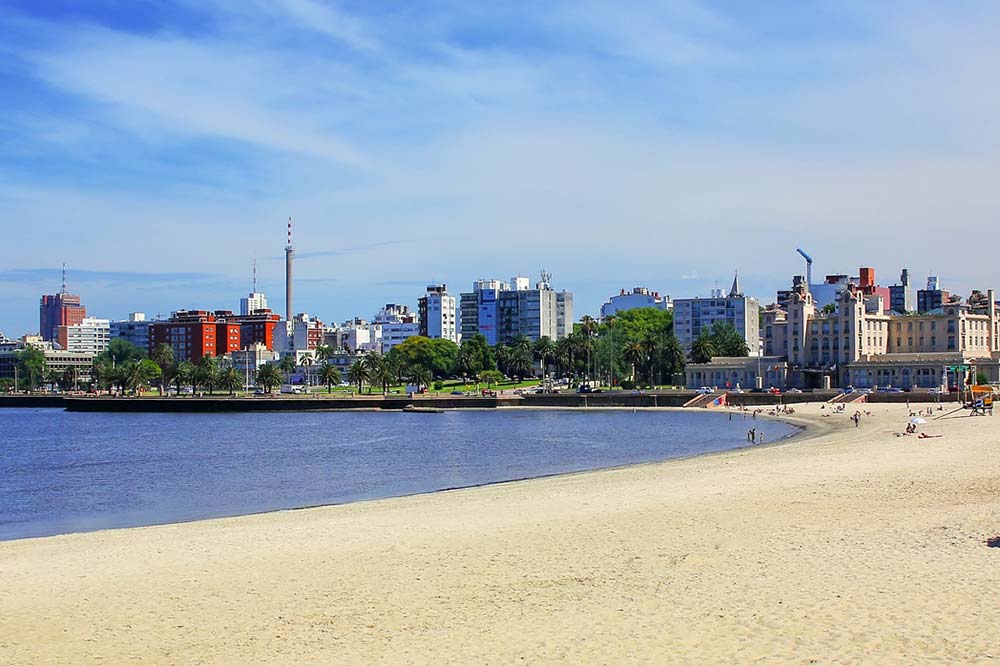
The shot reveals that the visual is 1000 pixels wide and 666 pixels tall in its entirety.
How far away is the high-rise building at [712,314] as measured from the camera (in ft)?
632

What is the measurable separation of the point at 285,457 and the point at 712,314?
5612 inches

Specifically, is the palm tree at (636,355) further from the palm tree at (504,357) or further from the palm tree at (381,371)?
the palm tree at (381,371)

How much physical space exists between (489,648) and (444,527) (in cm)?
1124

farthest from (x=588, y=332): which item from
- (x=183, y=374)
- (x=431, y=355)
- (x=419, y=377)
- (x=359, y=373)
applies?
(x=183, y=374)

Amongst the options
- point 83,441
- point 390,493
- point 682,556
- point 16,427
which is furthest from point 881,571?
point 16,427

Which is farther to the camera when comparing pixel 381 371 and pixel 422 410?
pixel 381 371

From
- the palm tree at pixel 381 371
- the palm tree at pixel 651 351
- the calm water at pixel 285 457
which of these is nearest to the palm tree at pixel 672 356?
the palm tree at pixel 651 351

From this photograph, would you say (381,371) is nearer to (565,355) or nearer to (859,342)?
(565,355)

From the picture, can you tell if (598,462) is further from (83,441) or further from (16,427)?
(16,427)

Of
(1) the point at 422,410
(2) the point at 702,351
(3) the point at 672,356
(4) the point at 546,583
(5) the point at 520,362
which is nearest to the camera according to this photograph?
(4) the point at 546,583

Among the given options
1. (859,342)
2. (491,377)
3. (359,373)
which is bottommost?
(491,377)

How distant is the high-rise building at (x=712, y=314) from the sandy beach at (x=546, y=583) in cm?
16445

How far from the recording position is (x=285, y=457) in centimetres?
6153

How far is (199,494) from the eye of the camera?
41.8 m
